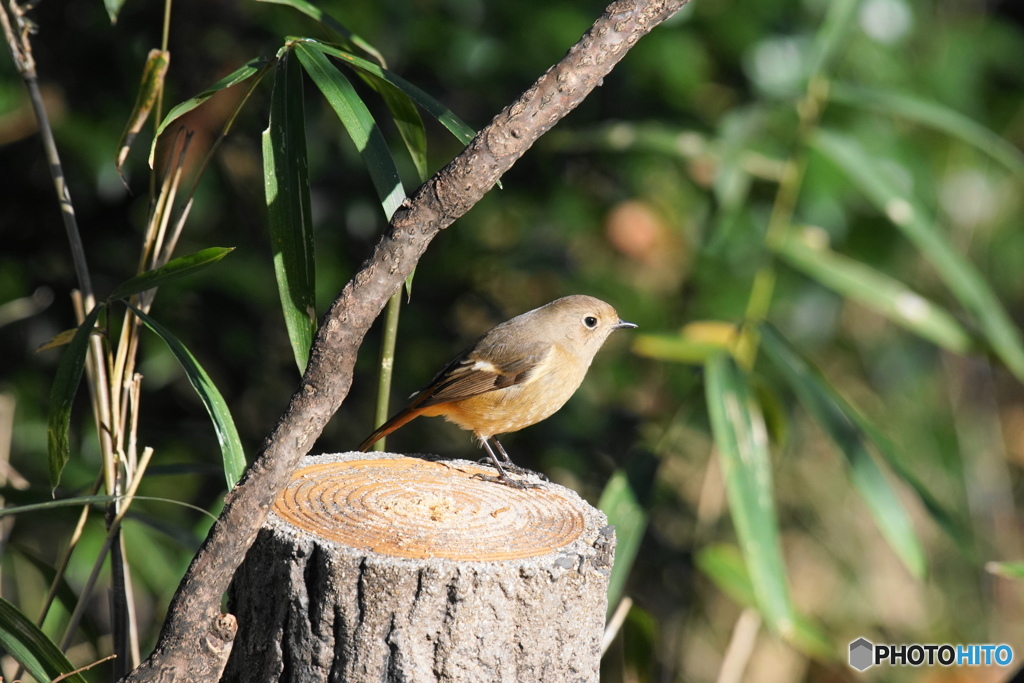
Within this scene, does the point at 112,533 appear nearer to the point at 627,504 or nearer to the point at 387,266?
the point at 387,266

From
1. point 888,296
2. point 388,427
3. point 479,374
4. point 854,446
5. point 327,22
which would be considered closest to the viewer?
point 327,22

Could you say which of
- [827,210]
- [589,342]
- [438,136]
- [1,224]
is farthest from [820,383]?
[1,224]

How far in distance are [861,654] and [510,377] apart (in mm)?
2326

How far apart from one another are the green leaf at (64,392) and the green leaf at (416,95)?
2.17 ft

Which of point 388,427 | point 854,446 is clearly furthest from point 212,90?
point 854,446

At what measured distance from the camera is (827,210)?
420cm

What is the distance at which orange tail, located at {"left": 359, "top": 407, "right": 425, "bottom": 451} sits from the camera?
2591 millimetres

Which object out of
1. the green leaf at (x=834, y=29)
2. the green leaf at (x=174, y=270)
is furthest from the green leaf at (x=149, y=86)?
the green leaf at (x=834, y=29)

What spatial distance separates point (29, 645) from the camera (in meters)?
1.93

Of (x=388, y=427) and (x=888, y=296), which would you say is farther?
(x=888, y=296)

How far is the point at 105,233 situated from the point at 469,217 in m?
1.37

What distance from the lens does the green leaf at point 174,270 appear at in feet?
5.77

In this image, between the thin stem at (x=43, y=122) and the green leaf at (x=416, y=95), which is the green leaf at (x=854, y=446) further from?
the thin stem at (x=43, y=122)

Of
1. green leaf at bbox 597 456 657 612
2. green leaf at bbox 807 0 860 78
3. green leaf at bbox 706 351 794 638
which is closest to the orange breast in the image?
Result: green leaf at bbox 597 456 657 612
